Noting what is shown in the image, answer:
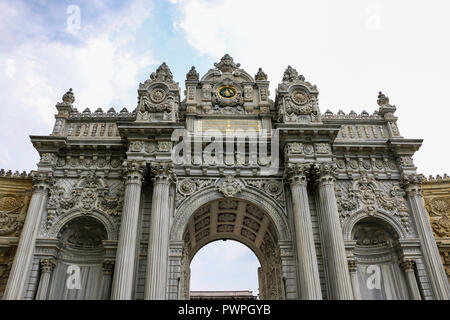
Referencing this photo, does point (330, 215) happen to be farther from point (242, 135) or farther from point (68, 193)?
point (68, 193)

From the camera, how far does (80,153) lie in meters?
19.6

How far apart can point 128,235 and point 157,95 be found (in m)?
8.51

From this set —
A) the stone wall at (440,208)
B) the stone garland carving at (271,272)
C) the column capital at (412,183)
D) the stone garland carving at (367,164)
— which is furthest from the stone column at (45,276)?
the stone wall at (440,208)

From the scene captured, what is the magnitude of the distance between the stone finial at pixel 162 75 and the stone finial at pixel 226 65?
10.7 feet

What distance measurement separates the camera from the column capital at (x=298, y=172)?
18.0 metres

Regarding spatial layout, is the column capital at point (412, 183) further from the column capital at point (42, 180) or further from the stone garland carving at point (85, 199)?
the column capital at point (42, 180)

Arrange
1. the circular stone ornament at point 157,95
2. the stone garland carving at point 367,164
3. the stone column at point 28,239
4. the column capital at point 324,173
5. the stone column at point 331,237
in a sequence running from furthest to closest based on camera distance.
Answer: the circular stone ornament at point 157,95 < the stone garland carving at point 367,164 < the column capital at point 324,173 < the stone column at point 28,239 < the stone column at point 331,237

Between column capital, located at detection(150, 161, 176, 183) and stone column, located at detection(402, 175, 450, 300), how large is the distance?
12.6 metres

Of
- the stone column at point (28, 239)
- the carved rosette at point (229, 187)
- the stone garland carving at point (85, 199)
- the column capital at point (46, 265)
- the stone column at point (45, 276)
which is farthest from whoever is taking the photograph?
the carved rosette at point (229, 187)

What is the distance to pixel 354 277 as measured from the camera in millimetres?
16938

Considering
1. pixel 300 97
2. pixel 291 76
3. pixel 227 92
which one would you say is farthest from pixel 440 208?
pixel 227 92

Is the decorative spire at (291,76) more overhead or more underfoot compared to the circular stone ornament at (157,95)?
more overhead
